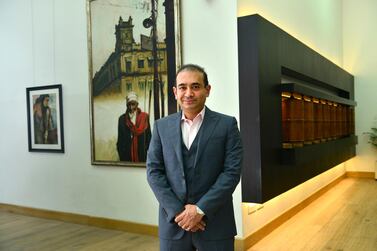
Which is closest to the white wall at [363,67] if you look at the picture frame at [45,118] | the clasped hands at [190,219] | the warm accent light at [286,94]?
the warm accent light at [286,94]

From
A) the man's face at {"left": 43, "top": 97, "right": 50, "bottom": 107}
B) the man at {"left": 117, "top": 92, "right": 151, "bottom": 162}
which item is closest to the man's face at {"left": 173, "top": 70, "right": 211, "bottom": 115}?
the man at {"left": 117, "top": 92, "right": 151, "bottom": 162}

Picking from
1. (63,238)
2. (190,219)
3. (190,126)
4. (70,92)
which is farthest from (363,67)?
(190,219)

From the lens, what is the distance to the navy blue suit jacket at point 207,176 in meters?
2.08

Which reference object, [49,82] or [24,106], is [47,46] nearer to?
[49,82]

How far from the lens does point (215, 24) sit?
4359mm

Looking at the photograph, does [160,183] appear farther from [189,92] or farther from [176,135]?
[189,92]

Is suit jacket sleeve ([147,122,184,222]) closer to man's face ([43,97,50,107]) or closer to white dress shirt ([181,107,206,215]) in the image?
white dress shirt ([181,107,206,215])

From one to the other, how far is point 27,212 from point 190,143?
494 cm

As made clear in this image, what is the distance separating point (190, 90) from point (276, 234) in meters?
3.27

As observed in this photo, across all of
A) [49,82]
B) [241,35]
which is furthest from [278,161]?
[49,82]

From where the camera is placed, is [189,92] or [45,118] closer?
[189,92]

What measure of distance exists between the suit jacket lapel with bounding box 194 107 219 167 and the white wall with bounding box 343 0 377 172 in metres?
8.37

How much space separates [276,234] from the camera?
4.80m

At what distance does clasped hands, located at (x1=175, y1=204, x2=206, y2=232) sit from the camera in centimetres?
201
